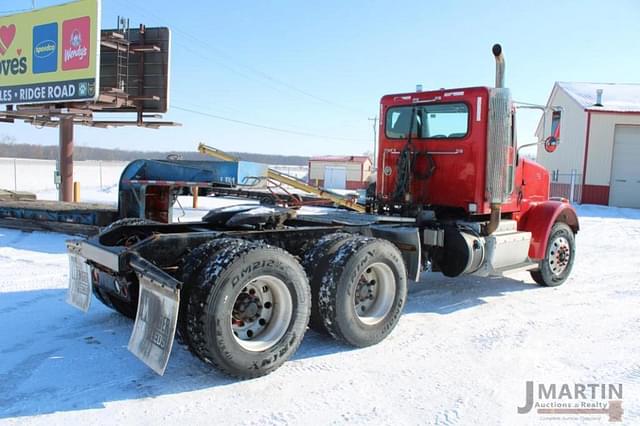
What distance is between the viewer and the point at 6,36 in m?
16.2

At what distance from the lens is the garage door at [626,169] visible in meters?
23.8

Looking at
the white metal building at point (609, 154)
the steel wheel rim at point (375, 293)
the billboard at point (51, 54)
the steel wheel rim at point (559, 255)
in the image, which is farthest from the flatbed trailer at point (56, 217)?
the white metal building at point (609, 154)

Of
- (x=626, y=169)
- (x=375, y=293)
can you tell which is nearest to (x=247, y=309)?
(x=375, y=293)

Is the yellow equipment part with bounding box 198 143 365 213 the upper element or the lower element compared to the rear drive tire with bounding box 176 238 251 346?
upper

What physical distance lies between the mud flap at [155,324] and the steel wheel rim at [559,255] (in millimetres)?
5969

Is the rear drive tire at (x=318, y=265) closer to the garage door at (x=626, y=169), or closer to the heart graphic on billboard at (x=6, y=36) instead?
the heart graphic on billboard at (x=6, y=36)

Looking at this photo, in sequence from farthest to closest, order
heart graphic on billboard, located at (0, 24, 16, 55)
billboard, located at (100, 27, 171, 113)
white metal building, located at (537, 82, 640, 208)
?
white metal building, located at (537, 82, 640, 208) < heart graphic on billboard, located at (0, 24, 16, 55) < billboard, located at (100, 27, 171, 113)

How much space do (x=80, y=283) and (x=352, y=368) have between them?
8.66ft

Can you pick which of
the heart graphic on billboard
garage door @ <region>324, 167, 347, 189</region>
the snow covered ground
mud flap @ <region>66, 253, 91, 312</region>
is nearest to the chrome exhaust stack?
the snow covered ground

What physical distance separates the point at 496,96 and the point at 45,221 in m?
9.16

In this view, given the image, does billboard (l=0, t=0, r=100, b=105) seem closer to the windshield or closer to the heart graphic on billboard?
the heart graphic on billboard

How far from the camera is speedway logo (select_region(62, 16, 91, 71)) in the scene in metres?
14.0

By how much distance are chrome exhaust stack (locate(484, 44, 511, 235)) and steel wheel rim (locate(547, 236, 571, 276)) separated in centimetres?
158

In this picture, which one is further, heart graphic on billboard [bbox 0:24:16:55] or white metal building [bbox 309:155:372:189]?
white metal building [bbox 309:155:372:189]
